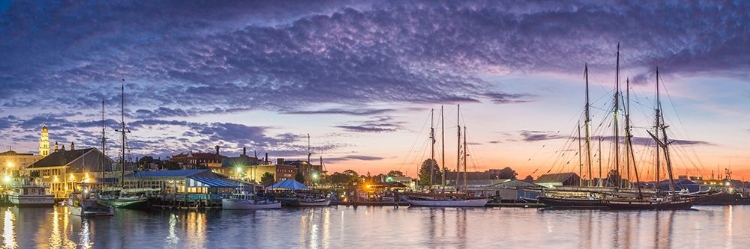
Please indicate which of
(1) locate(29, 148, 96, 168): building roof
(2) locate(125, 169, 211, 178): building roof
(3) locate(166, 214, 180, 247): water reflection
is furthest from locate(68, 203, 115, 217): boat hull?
(1) locate(29, 148, 96, 168): building roof

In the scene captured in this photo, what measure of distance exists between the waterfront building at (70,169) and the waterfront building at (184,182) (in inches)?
679

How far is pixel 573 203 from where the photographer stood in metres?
108

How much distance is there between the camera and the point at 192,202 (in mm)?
105125

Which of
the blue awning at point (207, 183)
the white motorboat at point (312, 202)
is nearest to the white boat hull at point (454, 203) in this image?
the white motorboat at point (312, 202)

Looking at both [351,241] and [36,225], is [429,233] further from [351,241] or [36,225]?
[36,225]

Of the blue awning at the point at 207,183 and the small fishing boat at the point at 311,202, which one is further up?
the blue awning at the point at 207,183

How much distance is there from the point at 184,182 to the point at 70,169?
138 feet

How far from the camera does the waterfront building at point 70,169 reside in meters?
145

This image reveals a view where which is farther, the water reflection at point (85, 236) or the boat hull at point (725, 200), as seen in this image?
the boat hull at point (725, 200)

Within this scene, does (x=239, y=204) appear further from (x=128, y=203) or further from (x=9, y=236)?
(x=9, y=236)

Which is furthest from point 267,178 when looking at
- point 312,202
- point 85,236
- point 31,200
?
point 85,236

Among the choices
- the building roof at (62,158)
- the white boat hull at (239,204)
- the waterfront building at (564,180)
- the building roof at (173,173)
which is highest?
the building roof at (62,158)

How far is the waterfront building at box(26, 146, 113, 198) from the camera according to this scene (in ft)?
475

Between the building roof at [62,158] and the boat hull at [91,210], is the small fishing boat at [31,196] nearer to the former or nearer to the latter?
the building roof at [62,158]
